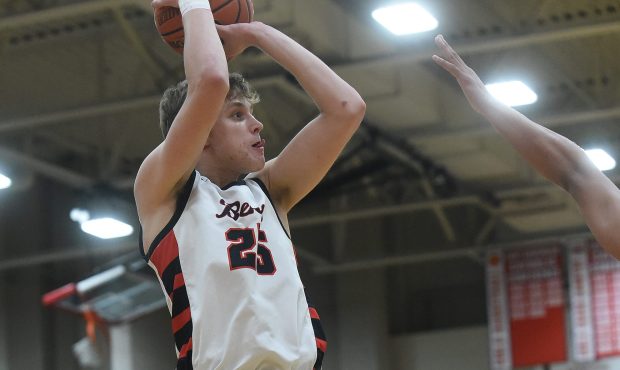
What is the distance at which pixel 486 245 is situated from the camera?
1647 cm

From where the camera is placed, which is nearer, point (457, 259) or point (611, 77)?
point (611, 77)

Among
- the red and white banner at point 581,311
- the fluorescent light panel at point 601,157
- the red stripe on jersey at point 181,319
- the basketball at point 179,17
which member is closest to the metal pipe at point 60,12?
the fluorescent light panel at point 601,157

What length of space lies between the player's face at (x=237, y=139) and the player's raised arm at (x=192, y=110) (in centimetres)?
17

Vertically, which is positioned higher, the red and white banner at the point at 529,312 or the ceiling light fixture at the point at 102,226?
the ceiling light fixture at the point at 102,226

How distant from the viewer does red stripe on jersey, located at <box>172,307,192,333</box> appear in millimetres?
3873

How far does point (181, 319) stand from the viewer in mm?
3887

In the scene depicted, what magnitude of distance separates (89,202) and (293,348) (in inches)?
445

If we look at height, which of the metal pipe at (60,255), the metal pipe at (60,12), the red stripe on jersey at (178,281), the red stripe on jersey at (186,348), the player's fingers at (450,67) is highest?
the metal pipe at (60,12)

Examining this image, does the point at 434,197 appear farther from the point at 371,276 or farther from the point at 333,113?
the point at 333,113

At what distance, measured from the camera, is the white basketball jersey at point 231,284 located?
3779 millimetres

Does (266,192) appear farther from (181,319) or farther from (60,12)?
(60,12)

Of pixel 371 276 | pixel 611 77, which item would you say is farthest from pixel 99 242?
A: pixel 611 77

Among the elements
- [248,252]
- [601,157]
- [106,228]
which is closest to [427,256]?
[601,157]

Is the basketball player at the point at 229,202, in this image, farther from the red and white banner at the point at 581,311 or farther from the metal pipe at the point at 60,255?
the metal pipe at the point at 60,255
